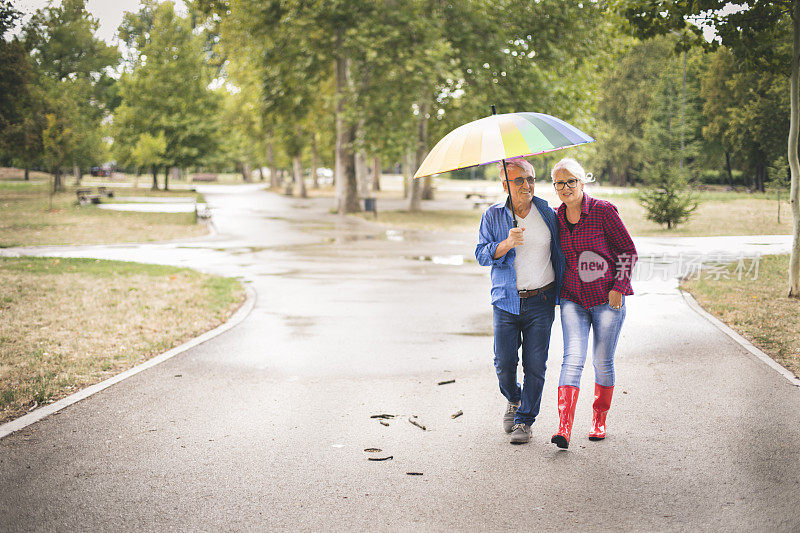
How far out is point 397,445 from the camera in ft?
15.5

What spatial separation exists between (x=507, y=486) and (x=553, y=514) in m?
0.42

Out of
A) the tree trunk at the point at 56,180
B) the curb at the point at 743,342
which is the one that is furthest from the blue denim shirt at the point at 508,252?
the tree trunk at the point at 56,180

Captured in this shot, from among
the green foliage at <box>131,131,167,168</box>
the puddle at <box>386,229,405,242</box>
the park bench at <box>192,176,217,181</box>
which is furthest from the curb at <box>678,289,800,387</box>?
the park bench at <box>192,176,217,181</box>

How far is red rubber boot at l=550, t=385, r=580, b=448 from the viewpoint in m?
4.51

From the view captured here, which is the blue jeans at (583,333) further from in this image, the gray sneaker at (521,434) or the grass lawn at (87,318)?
the grass lawn at (87,318)

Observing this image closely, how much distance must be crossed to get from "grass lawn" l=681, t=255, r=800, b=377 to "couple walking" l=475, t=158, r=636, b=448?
2931 millimetres

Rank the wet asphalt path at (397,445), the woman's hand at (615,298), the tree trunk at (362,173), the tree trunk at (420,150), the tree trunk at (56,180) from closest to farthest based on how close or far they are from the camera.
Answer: the wet asphalt path at (397,445), the woman's hand at (615,298), the tree trunk at (56,180), the tree trunk at (420,150), the tree trunk at (362,173)

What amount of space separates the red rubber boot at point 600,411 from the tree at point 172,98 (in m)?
47.1

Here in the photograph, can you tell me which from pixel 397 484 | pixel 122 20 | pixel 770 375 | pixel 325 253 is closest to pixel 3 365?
pixel 397 484

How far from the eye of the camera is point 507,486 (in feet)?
13.2

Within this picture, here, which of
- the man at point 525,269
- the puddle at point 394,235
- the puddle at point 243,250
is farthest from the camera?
the puddle at point 394,235

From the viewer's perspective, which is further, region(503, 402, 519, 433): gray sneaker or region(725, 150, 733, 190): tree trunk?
region(725, 150, 733, 190): tree trunk

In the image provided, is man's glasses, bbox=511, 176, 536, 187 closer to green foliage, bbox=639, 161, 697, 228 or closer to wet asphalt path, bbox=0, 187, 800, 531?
wet asphalt path, bbox=0, 187, 800, 531

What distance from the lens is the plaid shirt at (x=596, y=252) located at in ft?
14.9
